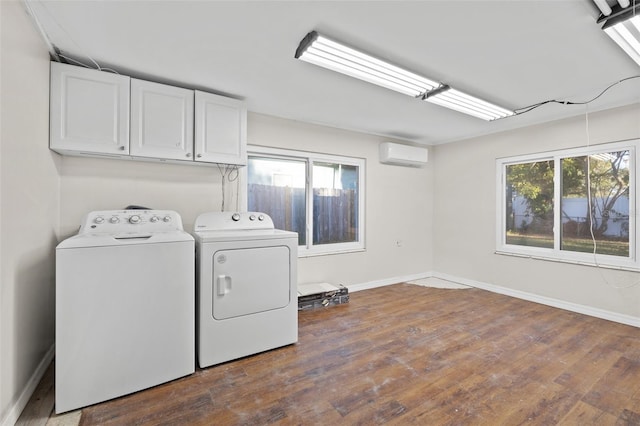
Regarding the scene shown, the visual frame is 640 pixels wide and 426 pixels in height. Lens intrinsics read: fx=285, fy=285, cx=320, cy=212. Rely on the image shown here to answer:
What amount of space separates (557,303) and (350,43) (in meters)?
3.82

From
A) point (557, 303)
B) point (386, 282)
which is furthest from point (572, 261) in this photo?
point (386, 282)

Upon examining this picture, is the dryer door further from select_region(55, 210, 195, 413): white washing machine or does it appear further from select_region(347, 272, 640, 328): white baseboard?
select_region(347, 272, 640, 328): white baseboard

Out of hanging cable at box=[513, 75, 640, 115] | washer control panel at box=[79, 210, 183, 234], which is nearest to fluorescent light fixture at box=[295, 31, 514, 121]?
hanging cable at box=[513, 75, 640, 115]

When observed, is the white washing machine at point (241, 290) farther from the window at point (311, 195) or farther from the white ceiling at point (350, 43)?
the white ceiling at point (350, 43)

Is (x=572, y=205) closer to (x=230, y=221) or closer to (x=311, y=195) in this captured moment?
(x=311, y=195)

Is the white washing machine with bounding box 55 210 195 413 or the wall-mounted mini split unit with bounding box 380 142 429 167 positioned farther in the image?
the wall-mounted mini split unit with bounding box 380 142 429 167

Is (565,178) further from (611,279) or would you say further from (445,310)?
(445,310)

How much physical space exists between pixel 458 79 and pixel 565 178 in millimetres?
2207

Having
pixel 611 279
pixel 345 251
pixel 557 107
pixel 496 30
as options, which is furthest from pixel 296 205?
pixel 611 279

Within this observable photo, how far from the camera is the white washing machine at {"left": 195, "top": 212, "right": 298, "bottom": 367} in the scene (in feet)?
7.06

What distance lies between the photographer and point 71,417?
1.63 m

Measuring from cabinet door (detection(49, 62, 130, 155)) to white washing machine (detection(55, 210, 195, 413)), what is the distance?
1.87 ft

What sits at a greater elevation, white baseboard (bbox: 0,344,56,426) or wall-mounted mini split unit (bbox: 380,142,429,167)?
wall-mounted mini split unit (bbox: 380,142,429,167)

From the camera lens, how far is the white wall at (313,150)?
8.15 feet
